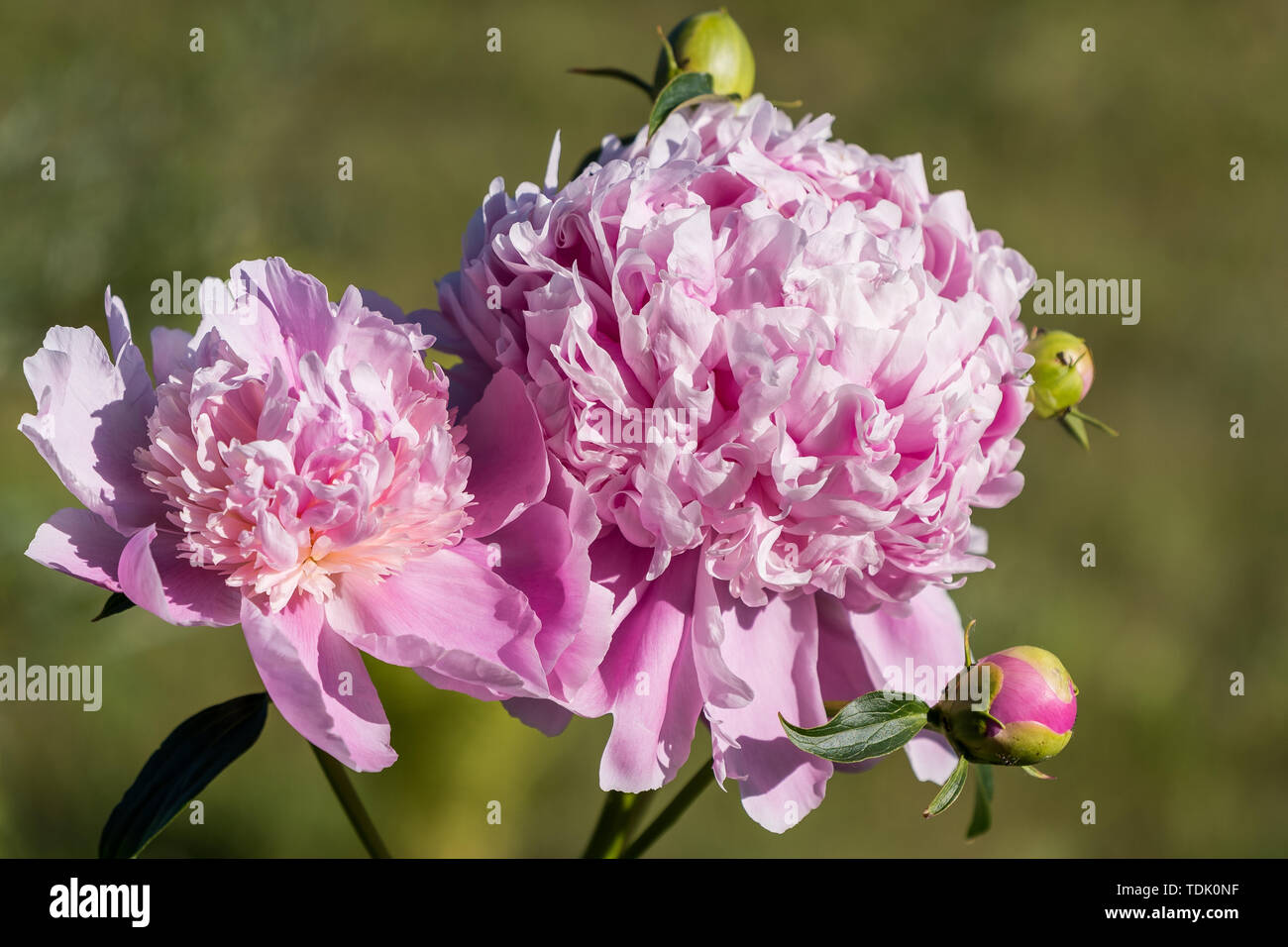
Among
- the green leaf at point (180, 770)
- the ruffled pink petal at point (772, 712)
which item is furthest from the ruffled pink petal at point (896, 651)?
the green leaf at point (180, 770)

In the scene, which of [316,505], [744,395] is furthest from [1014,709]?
[316,505]

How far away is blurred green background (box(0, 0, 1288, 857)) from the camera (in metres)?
1.20

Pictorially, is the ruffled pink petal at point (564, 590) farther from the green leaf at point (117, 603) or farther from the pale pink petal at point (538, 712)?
the green leaf at point (117, 603)

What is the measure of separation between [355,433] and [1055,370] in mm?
315

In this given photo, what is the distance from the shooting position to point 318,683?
384 millimetres

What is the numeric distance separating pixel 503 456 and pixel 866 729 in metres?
0.17

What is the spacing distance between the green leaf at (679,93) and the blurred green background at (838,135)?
0.33 m

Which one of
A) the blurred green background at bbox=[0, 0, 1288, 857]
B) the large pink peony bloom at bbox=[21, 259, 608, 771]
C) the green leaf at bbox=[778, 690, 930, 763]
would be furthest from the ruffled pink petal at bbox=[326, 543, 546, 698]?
the blurred green background at bbox=[0, 0, 1288, 857]

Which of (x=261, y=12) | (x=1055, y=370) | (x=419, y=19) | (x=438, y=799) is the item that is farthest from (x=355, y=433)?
(x=419, y=19)

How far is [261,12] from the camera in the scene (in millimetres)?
1713

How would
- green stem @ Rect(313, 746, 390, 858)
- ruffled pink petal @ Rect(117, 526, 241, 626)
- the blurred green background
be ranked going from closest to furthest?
ruffled pink petal @ Rect(117, 526, 241, 626) → green stem @ Rect(313, 746, 390, 858) → the blurred green background

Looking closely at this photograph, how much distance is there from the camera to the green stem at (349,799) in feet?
1.57

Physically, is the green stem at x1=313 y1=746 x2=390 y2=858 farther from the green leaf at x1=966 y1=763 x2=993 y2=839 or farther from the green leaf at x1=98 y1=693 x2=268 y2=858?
the green leaf at x1=966 y1=763 x2=993 y2=839

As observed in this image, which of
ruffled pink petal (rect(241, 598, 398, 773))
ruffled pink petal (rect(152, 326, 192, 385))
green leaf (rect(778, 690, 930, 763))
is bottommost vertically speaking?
green leaf (rect(778, 690, 930, 763))
